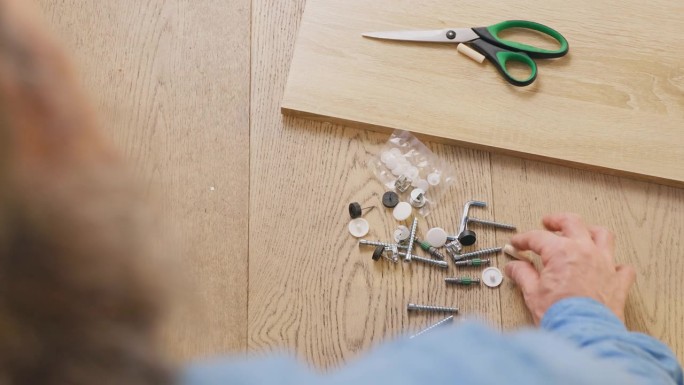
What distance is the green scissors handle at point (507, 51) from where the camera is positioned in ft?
3.10

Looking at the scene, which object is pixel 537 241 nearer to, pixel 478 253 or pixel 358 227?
pixel 478 253

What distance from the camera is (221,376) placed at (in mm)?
460

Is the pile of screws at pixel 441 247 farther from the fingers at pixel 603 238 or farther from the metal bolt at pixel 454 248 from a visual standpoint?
the fingers at pixel 603 238

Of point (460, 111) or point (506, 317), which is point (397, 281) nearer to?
point (506, 317)

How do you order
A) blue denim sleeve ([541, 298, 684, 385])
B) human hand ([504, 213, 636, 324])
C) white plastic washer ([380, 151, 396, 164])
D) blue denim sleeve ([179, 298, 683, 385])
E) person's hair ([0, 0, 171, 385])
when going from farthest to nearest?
white plastic washer ([380, 151, 396, 164]) → human hand ([504, 213, 636, 324]) → blue denim sleeve ([541, 298, 684, 385]) → blue denim sleeve ([179, 298, 683, 385]) → person's hair ([0, 0, 171, 385])

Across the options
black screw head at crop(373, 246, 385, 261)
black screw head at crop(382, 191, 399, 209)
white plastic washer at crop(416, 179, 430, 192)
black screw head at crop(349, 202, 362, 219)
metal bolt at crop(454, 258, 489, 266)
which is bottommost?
metal bolt at crop(454, 258, 489, 266)

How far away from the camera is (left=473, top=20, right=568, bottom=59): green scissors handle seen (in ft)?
3.12

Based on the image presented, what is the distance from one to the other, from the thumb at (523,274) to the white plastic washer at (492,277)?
1 centimetres

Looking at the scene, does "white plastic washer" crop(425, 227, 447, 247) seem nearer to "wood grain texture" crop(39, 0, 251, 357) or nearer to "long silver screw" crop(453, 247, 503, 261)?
"long silver screw" crop(453, 247, 503, 261)

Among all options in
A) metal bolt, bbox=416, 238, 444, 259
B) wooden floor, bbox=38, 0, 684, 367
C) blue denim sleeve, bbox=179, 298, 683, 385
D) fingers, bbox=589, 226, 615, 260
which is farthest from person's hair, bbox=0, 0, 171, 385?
fingers, bbox=589, 226, 615, 260

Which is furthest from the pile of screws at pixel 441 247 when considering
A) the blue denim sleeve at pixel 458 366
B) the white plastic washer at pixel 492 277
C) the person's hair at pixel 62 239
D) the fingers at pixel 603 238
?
the person's hair at pixel 62 239

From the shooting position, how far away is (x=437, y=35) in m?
0.96

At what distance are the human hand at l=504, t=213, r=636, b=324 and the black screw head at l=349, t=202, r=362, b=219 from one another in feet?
0.66

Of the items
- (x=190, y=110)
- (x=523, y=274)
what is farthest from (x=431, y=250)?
(x=190, y=110)
